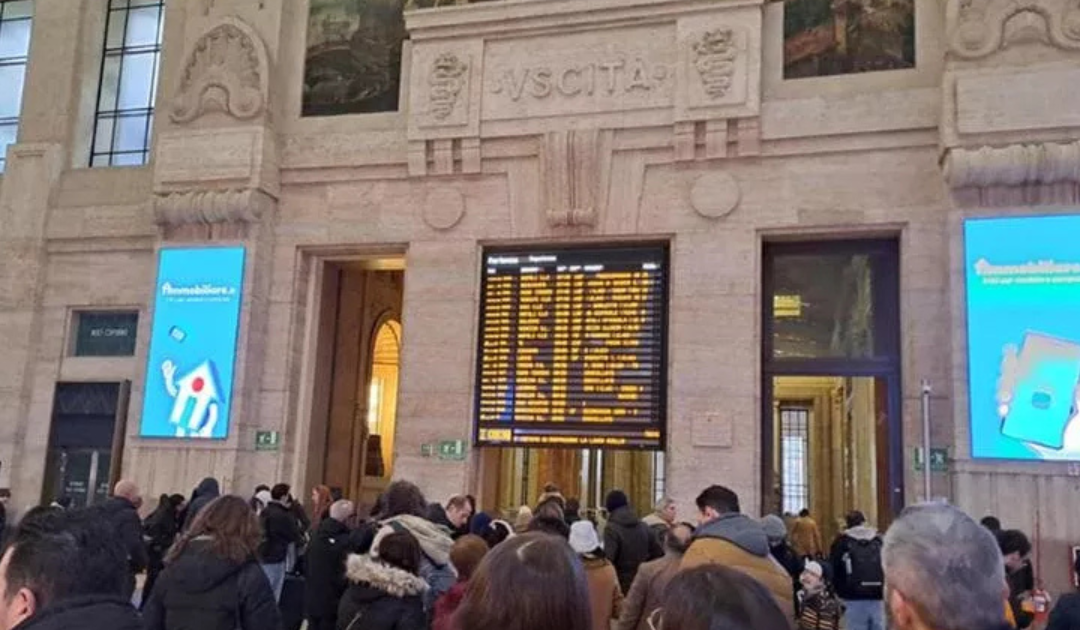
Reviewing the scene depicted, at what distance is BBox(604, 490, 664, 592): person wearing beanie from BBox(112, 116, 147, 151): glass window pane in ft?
42.3

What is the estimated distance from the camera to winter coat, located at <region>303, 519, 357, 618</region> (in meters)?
7.09

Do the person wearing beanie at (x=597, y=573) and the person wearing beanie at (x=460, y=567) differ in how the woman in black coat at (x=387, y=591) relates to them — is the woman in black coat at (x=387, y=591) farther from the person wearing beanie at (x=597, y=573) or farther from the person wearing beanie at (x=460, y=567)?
the person wearing beanie at (x=597, y=573)

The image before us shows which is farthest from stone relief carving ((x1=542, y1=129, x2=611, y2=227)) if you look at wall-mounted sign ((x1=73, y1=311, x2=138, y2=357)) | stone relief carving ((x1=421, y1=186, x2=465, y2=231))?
wall-mounted sign ((x1=73, y1=311, x2=138, y2=357))

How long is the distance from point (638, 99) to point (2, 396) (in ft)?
37.2

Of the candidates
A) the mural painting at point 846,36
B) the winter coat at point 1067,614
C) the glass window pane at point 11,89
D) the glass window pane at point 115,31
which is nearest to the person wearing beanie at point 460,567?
the winter coat at point 1067,614

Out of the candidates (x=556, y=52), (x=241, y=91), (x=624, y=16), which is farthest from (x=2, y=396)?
(x=624, y=16)

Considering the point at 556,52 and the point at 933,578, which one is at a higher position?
the point at 556,52

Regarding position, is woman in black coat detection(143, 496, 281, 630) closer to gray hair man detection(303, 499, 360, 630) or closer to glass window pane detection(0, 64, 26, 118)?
gray hair man detection(303, 499, 360, 630)

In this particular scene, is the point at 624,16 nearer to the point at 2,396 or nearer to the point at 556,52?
the point at 556,52

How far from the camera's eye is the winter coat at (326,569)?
7094 mm

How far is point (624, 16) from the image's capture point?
13.3 meters

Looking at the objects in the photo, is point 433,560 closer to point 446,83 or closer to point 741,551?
point 741,551

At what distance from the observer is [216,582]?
4.31 m

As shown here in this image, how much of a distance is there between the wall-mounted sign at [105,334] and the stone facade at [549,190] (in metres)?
0.22
